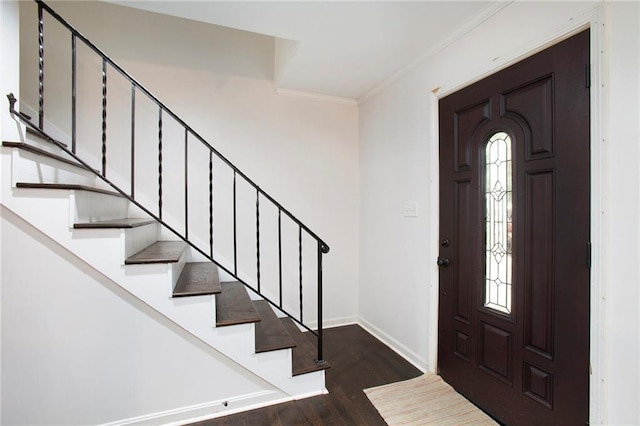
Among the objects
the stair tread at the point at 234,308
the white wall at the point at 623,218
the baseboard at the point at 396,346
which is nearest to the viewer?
the white wall at the point at 623,218

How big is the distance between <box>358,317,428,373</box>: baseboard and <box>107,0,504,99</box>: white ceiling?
237 cm

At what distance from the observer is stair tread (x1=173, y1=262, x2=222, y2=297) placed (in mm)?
1726

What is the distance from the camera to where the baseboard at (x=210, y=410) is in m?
1.70

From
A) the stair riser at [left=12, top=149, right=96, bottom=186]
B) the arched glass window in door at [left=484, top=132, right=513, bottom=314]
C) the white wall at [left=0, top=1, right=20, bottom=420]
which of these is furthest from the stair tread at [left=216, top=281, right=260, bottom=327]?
the arched glass window in door at [left=484, top=132, right=513, bottom=314]

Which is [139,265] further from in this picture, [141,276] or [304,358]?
[304,358]

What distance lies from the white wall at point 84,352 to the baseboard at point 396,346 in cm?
141

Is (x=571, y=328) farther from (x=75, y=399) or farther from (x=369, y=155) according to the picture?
(x=75, y=399)

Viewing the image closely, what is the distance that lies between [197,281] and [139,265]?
16.9 inches

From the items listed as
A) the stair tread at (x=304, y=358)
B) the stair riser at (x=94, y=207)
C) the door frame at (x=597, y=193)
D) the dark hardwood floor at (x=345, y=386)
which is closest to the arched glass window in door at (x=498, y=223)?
the door frame at (x=597, y=193)

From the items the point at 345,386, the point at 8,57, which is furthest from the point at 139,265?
the point at 345,386

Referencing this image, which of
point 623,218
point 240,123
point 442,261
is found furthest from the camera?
point 240,123

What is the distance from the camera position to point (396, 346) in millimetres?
2607

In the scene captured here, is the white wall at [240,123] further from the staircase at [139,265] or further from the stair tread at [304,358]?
the stair tread at [304,358]

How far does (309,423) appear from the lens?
173 centimetres
